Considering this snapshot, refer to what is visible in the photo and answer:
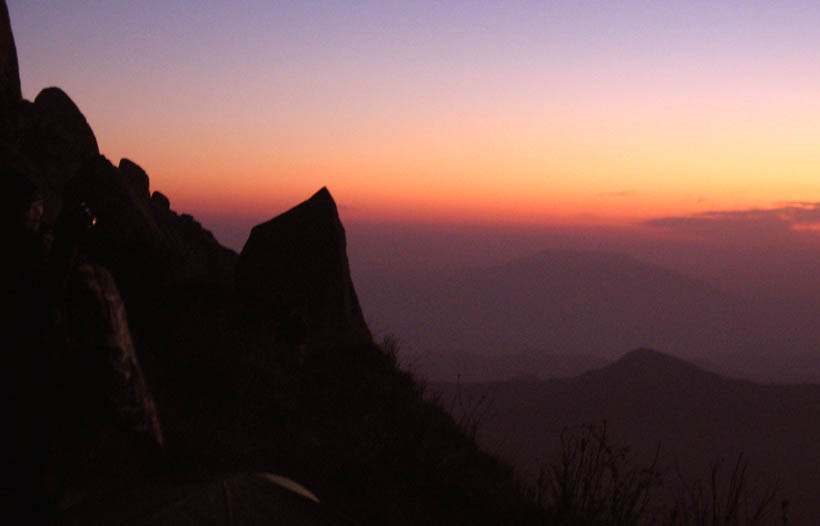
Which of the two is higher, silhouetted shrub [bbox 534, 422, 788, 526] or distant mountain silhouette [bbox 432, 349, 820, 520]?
silhouetted shrub [bbox 534, 422, 788, 526]

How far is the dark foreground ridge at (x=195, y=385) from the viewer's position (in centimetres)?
348

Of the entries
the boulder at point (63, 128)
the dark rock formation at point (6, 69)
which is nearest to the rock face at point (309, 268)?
the dark rock formation at point (6, 69)

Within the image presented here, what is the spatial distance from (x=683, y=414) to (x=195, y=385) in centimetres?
7031

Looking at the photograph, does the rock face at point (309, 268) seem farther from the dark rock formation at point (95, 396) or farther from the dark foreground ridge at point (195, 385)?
the dark rock formation at point (95, 396)

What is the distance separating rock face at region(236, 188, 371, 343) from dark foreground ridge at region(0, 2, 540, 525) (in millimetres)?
28

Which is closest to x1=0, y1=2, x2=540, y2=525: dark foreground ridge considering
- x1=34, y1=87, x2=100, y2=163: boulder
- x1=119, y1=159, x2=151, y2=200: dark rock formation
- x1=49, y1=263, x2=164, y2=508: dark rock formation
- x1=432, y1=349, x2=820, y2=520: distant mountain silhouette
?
x1=49, y1=263, x2=164, y2=508: dark rock formation

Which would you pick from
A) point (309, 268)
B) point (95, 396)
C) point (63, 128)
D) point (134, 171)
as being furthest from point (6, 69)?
point (134, 171)

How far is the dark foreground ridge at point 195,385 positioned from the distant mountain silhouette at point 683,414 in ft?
142

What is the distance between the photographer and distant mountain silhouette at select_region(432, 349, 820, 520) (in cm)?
5906

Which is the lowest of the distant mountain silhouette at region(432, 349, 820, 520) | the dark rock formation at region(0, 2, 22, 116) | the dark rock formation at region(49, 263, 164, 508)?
the distant mountain silhouette at region(432, 349, 820, 520)

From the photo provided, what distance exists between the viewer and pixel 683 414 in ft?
227

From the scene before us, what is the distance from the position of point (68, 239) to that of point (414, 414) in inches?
215

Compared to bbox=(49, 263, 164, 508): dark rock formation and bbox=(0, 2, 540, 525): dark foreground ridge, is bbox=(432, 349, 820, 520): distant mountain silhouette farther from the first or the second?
bbox=(49, 263, 164, 508): dark rock formation

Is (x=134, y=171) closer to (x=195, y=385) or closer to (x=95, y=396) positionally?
(x=195, y=385)
